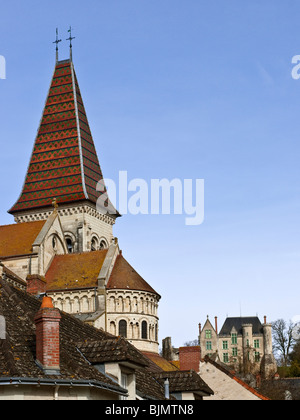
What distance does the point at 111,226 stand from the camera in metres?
83.2

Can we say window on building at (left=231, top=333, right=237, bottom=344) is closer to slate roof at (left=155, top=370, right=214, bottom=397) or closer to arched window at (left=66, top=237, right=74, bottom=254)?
arched window at (left=66, top=237, right=74, bottom=254)

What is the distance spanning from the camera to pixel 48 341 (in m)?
16.2

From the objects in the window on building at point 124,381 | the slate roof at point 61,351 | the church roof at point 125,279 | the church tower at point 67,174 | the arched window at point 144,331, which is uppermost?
the church tower at point 67,174

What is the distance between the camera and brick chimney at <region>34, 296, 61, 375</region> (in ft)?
52.4

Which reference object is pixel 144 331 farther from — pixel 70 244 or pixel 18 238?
pixel 70 244

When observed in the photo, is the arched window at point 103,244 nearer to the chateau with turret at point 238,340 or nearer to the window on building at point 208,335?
the chateau with turret at point 238,340

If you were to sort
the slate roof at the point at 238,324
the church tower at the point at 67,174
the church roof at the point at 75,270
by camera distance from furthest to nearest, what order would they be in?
the slate roof at the point at 238,324 < the church tower at the point at 67,174 < the church roof at the point at 75,270

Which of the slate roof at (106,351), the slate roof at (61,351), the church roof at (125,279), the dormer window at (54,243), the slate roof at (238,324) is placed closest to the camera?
the slate roof at (61,351)

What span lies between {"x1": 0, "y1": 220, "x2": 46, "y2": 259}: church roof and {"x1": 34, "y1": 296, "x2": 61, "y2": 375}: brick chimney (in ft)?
162

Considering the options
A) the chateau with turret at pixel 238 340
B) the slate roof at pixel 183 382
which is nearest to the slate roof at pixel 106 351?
the slate roof at pixel 183 382

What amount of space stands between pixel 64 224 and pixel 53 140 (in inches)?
419

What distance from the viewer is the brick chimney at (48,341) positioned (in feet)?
52.4

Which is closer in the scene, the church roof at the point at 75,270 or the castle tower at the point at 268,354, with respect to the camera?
the church roof at the point at 75,270
